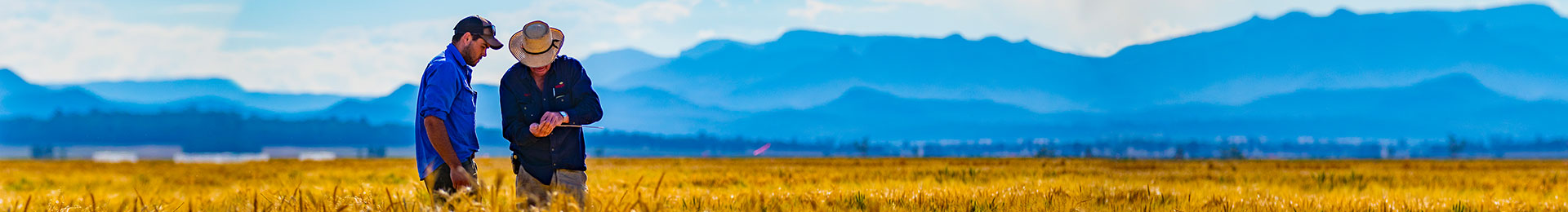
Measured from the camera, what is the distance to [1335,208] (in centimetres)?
866

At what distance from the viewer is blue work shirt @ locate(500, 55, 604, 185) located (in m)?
6.54

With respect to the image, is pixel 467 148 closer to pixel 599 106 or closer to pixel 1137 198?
pixel 599 106

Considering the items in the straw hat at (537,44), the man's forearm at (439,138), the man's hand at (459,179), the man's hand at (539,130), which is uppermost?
the straw hat at (537,44)

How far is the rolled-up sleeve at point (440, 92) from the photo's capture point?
20.5 ft

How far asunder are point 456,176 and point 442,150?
0.65 ft

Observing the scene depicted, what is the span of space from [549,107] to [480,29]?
0.57m

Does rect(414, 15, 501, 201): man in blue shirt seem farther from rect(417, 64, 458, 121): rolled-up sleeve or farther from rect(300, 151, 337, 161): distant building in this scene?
rect(300, 151, 337, 161): distant building

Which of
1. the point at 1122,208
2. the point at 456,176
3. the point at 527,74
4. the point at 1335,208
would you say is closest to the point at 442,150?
the point at 456,176

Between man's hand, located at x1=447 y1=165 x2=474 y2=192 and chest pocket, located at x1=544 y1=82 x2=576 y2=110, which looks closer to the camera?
man's hand, located at x1=447 y1=165 x2=474 y2=192

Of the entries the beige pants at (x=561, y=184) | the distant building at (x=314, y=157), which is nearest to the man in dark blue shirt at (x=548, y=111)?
the beige pants at (x=561, y=184)

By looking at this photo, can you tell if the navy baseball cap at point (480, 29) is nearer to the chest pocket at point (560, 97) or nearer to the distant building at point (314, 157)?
the chest pocket at point (560, 97)

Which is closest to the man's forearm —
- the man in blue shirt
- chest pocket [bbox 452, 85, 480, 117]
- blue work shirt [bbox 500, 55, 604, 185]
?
the man in blue shirt

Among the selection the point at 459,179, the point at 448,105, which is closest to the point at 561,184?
the point at 459,179

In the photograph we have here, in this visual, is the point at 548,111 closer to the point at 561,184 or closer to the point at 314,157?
the point at 561,184
